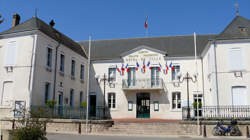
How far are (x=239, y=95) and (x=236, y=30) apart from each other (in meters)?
4.68

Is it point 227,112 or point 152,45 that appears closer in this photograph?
point 227,112

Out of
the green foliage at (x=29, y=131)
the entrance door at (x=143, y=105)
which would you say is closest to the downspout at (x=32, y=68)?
the green foliage at (x=29, y=131)

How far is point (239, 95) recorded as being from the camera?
1614 centimetres

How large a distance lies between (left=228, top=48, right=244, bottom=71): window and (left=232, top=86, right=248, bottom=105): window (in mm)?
1373

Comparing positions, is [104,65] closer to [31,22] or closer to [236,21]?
[31,22]

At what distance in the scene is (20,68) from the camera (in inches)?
640

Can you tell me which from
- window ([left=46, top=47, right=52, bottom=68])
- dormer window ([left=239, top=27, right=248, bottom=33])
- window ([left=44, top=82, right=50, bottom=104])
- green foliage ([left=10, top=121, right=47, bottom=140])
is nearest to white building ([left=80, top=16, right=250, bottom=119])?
dormer window ([left=239, top=27, right=248, bottom=33])

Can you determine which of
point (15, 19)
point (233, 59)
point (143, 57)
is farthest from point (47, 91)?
point (233, 59)

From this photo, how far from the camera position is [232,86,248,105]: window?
52.3 ft

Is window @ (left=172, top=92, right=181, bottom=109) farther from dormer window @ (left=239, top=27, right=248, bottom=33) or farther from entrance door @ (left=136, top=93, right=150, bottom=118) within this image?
dormer window @ (left=239, top=27, right=248, bottom=33)

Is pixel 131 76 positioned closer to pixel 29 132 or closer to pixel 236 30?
pixel 236 30

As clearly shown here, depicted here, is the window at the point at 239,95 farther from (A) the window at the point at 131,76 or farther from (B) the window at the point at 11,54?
(B) the window at the point at 11,54

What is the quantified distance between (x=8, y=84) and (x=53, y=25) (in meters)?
6.95

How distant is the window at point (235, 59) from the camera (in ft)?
53.9
